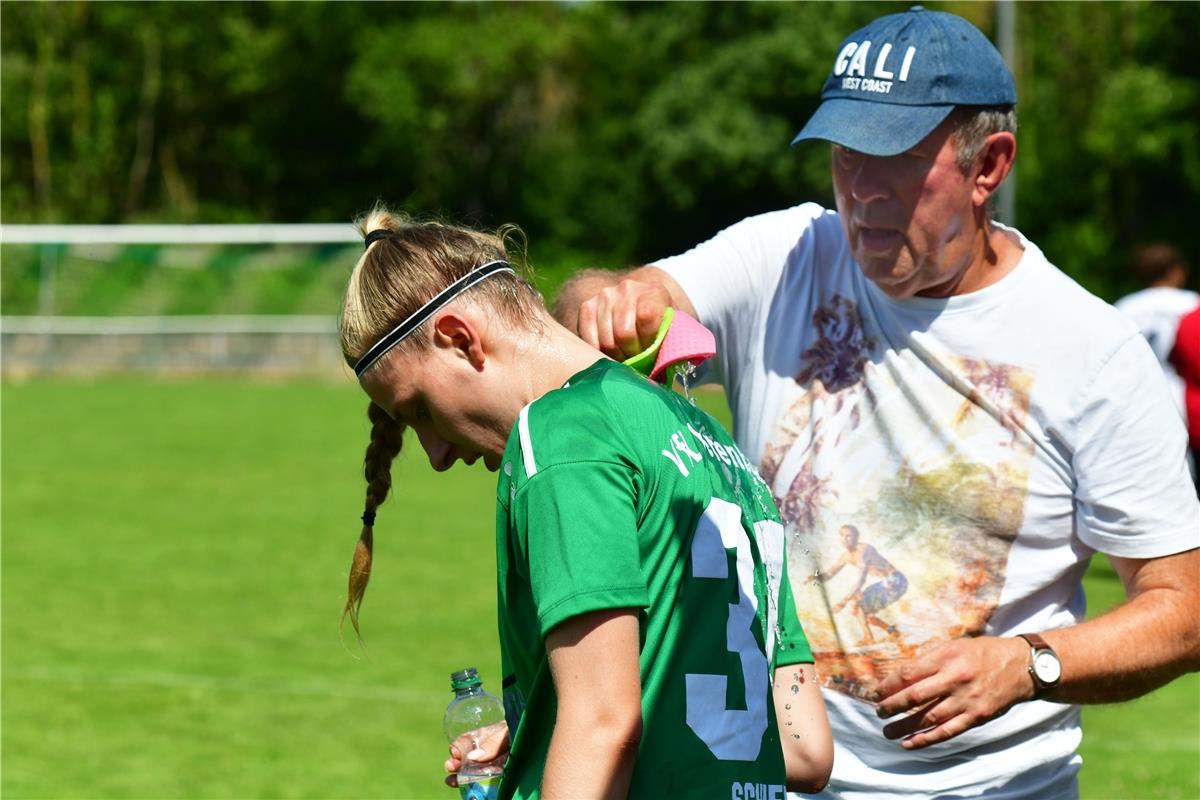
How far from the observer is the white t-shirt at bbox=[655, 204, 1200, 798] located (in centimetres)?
293

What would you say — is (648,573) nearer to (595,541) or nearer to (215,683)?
(595,541)

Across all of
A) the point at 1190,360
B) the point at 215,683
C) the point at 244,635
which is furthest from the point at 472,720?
the point at 1190,360

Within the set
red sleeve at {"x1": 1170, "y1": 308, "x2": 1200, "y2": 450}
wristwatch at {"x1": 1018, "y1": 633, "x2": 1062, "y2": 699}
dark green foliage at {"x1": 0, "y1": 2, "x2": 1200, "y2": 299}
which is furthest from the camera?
dark green foliage at {"x1": 0, "y1": 2, "x2": 1200, "y2": 299}

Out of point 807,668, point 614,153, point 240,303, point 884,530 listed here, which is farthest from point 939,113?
point 614,153

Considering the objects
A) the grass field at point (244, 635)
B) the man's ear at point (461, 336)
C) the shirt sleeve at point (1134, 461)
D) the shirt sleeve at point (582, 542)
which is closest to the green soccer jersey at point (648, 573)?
the shirt sleeve at point (582, 542)

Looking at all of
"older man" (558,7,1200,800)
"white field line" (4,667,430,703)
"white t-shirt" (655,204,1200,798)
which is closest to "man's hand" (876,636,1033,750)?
"older man" (558,7,1200,800)

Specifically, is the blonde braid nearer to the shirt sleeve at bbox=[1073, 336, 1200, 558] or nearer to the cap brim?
the cap brim

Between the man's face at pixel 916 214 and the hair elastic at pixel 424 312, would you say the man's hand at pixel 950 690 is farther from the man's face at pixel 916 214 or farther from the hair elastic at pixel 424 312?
the hair elastic at pixel 424 312

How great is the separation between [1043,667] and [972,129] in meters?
0.98

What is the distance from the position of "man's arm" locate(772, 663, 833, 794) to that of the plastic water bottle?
1.44ft

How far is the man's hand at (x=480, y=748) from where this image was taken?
2.59 metres

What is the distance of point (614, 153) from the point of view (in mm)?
42062

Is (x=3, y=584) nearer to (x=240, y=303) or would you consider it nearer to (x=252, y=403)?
(x=252, y=403)

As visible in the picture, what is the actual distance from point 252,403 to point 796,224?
23.8 metres
